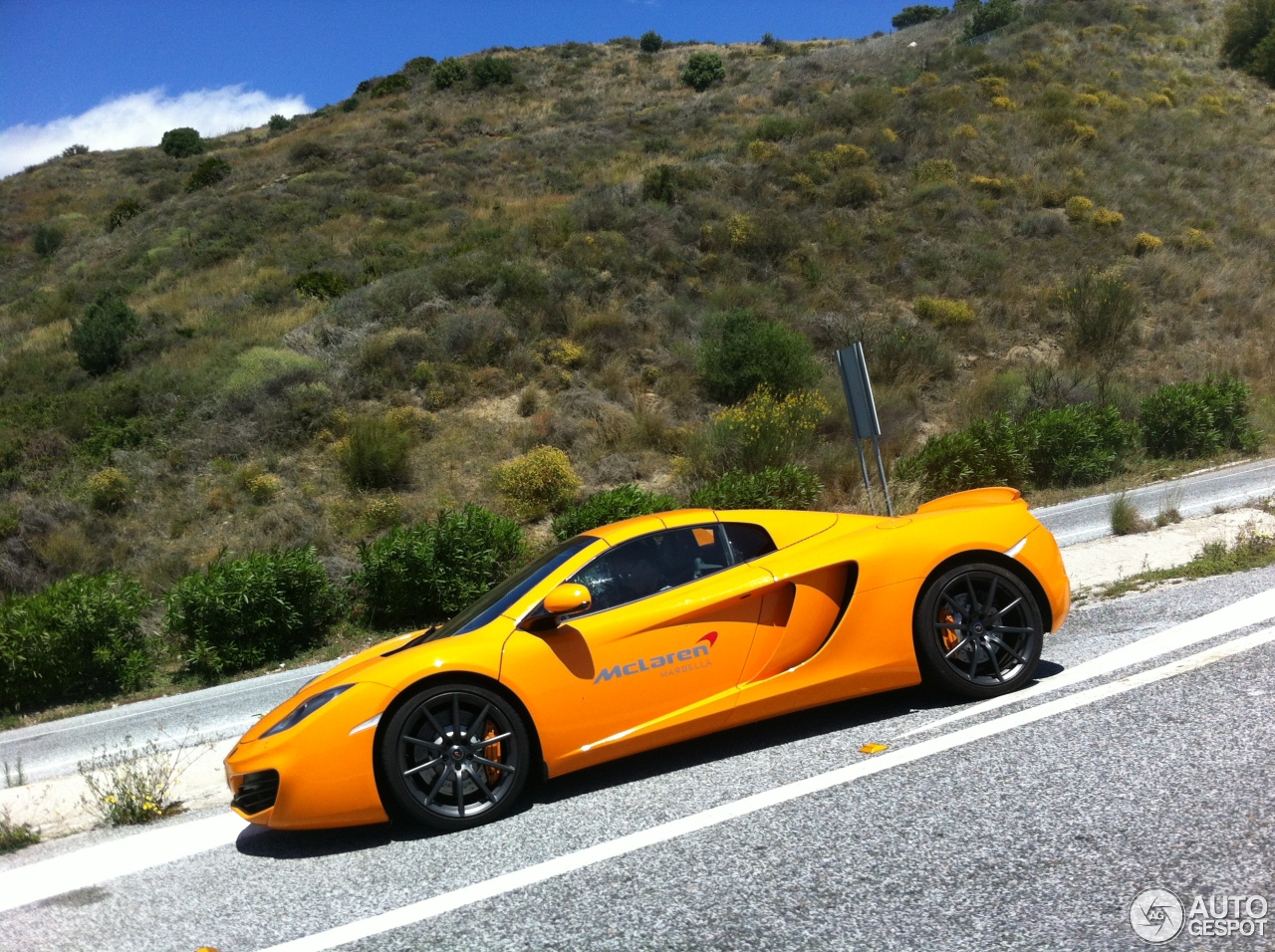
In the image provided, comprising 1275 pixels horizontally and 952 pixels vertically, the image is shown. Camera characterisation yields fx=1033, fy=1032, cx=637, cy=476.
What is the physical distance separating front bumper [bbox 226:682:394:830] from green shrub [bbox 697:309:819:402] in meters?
17.2

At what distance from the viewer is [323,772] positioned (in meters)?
4.67

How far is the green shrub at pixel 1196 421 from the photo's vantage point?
18.0 m

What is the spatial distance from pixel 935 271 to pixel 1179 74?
2381cm

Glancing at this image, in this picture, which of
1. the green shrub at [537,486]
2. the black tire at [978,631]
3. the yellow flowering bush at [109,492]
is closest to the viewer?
the black tire at [978,631]

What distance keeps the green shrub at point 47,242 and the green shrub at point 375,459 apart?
3135 cm

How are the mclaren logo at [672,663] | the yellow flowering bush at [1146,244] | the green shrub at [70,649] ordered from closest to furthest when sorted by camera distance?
the mclaren logo at [672,663] → the green shrub at [70,649] → the yellow flowering bush at [1146,244]

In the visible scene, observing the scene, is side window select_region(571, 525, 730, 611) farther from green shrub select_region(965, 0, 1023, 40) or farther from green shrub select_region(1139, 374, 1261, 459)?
green shrub select_region(965, 0, 1023, 40)

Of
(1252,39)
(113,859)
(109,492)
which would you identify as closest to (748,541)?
(113,859)

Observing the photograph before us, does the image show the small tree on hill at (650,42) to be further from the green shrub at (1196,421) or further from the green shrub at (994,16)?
the green shrub at (1196,421)

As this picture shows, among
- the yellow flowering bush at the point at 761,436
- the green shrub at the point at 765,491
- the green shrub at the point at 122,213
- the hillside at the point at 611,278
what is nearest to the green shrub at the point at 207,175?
the hillside at the point at 611,278

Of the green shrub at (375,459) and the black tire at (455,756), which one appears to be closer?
the black tire at (455,756)

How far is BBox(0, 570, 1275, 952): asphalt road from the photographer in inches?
136

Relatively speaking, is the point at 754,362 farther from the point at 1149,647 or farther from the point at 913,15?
the point at 913,15

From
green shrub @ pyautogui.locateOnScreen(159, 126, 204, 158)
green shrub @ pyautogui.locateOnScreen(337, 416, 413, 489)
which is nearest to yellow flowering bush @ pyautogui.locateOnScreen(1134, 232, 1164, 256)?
green shrub @ pyautogui.locateOnScreen(337, 416, 413, 489)
